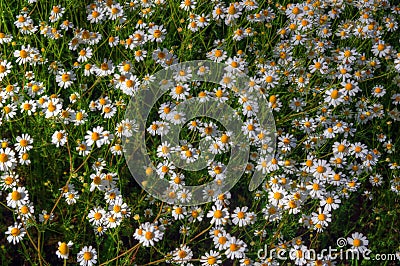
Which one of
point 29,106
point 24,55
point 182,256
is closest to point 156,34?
point 24,55

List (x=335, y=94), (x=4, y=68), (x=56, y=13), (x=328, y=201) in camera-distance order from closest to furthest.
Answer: (x=328, y=201), (x=4, y=68), (x=335, y=94), (x=56, y=13)

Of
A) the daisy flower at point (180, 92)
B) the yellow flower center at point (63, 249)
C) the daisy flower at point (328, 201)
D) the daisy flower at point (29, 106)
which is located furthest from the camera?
the daisy flower at point (180, 92)

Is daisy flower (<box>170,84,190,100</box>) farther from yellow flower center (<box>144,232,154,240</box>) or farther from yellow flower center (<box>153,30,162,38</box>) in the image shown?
yellow flower center (<box>144,232,154,240</box>)

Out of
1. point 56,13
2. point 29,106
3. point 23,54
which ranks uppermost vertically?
point 56,13

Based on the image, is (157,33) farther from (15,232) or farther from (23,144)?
(15,232)

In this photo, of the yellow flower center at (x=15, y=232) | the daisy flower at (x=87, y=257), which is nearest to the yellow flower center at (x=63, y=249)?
the daisy flower at (x=87, y=257)

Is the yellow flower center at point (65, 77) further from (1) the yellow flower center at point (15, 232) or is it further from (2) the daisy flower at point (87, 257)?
(2) the daisy flower at point (87, 257)

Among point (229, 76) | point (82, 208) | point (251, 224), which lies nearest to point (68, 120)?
point (82, 208)

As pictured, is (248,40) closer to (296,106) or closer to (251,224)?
(296,106)

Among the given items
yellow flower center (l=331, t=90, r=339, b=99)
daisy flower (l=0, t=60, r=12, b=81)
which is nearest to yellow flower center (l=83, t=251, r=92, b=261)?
daisy flower (l=0, t=60, r=12, b=81)
